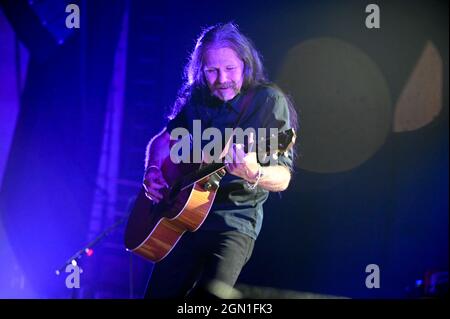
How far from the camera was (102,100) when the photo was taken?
3.92 m

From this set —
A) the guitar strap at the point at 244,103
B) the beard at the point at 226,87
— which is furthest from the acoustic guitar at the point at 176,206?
the beard at the point at 226,87

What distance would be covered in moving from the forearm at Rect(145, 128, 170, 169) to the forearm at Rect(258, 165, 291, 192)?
76cm

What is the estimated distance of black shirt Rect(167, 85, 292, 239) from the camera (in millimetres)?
2854

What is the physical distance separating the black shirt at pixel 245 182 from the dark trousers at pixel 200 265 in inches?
2.5

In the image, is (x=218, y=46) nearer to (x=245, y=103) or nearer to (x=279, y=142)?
(x=245, y=103)

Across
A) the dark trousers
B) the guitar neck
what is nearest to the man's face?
the guitar neck

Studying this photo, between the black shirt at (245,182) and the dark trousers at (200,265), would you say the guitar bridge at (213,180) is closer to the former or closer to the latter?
the black shirt at (245,182)

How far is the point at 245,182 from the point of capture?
2885 mm

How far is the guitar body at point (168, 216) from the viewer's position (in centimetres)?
280

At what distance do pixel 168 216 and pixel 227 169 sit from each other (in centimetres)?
45

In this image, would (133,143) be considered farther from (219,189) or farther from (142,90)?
(219,189)

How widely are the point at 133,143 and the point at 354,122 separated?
61.5 inches

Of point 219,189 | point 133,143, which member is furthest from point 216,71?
point 133,143

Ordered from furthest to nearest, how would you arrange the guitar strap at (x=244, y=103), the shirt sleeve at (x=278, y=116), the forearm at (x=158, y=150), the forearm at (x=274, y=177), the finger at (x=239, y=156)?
the forearm at (x=158, y=150) < the guitar strap at (x=244, y=103) < the shirt sleeve at (x=278, y=116) < the forearm at (x=274, y=177) < the finger at (x=239, y=156)
